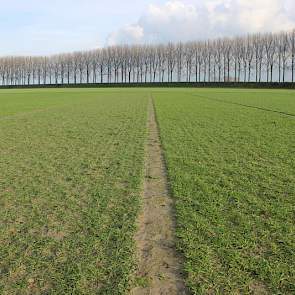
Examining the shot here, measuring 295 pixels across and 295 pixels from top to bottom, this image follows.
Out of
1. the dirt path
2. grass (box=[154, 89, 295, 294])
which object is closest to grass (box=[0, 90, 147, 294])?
the dirt path

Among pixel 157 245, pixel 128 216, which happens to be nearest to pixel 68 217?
pixel 128 216

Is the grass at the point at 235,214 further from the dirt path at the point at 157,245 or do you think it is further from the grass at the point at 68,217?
the grass at the point at 68,217

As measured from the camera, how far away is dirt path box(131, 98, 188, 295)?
406 cm

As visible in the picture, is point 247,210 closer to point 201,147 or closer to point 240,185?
point 240,185

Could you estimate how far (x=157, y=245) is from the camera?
5027 mm

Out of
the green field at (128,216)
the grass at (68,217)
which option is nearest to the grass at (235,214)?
the green field at (128,216)

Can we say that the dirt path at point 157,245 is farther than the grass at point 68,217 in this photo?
No

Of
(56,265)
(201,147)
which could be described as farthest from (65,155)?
(56,265)

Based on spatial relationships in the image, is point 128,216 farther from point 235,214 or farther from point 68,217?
point 235,214

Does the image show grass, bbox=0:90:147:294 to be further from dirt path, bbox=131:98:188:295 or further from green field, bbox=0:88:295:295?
dirt path, bbox=131:98:188:295

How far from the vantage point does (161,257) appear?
468cm

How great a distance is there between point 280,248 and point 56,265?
2813mm

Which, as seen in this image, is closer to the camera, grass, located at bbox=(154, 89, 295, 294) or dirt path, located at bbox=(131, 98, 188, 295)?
dirt path, located at bbox=(131, 98, 188, 295)

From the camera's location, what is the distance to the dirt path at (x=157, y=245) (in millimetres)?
4059
